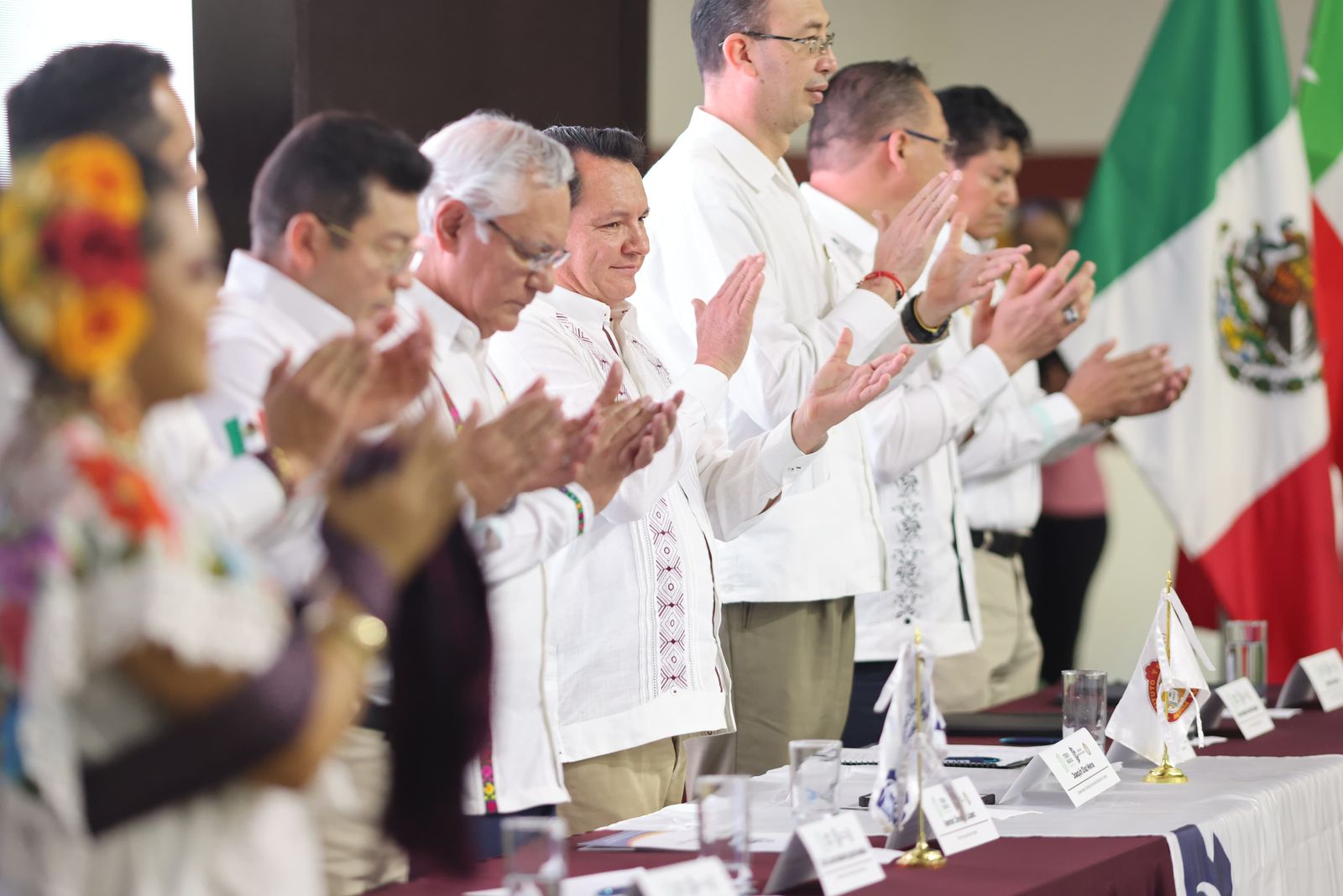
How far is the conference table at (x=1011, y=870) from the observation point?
1565mm

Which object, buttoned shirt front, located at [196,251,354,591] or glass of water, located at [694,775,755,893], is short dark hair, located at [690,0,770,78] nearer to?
buttoned shirt front, located at [196,251,354,591]

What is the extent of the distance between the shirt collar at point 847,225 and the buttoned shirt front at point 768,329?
0.39m

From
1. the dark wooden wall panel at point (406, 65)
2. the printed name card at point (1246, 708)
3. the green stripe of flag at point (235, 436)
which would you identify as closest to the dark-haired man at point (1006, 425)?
the dark wooden wall panel at point (406, 65)

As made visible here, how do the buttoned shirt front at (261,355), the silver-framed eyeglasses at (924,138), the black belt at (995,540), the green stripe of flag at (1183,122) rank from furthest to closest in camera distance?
the green stripe of flag at (1183,122), the black belt at (995,540), the silver-framed eyeglasses at (924,138), the buttoned shirt front at (261,355)

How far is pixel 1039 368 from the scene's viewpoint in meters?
4.83

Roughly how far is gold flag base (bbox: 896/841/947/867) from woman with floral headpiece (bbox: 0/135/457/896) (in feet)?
2.53

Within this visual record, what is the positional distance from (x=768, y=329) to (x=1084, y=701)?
2.92ft

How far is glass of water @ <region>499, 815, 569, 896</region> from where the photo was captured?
1281mm

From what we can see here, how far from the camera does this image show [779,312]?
2814mm

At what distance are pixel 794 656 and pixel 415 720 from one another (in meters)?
1.51

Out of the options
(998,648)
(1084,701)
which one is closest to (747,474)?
(1084,701)

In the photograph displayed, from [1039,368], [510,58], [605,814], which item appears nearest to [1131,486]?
[1039,368]

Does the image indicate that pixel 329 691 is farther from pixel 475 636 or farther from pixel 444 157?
pixel 444 157

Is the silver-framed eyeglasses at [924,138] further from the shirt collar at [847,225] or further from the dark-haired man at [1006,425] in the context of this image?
the dark-haired man at [1006,425]
